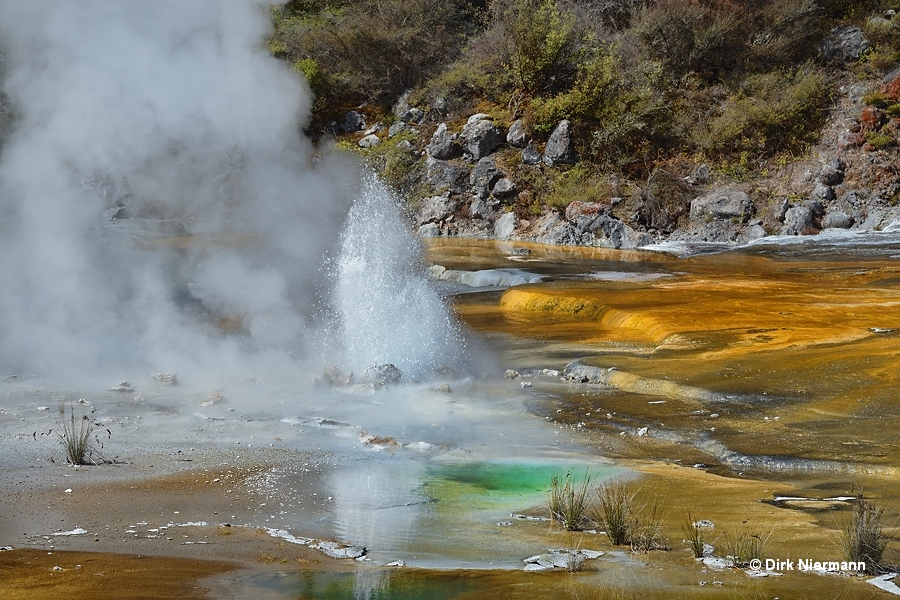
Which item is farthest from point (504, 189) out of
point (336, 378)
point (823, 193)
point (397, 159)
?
point (336, 378)

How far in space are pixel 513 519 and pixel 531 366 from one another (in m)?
5.18

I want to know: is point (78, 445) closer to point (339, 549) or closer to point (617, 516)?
point (339, 549)

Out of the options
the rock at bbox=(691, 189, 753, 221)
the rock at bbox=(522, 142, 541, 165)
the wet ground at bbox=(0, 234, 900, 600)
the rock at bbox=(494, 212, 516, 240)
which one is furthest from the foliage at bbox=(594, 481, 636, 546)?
the rock at bbox=(522, 142, 541, 165)

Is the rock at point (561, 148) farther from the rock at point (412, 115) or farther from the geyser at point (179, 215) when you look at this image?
the geyser at point (179, 215)

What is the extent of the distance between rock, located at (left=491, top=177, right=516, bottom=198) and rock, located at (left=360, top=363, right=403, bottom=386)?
18.7 meters

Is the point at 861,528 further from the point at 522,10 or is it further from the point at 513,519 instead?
the point at 522,10

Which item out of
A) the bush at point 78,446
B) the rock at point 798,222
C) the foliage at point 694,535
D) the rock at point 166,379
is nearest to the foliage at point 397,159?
the rock at point 798,222

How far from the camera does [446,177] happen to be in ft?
95.0

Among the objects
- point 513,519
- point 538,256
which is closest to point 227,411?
point 513,519

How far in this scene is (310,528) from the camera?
5.30 meters

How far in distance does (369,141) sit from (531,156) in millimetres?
6722

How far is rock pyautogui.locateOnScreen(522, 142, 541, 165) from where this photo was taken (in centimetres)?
2902

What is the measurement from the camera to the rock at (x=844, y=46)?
29.5 m

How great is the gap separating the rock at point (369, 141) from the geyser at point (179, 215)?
21.2 m
